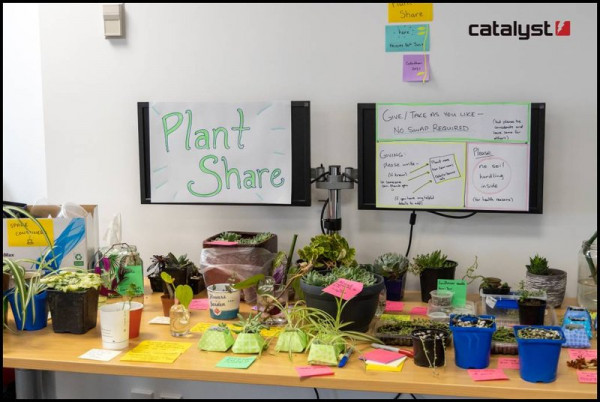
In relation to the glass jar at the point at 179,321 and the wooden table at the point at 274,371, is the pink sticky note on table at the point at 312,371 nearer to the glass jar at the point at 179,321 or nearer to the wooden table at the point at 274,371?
the wooden table at the point at 274,371

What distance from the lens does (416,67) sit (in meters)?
1.98

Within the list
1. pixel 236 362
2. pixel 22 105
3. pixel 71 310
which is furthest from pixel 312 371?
pixel 22 105

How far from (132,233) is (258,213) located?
483 millimetres

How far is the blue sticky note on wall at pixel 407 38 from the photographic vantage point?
6.44ft

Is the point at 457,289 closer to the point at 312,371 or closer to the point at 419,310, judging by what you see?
the point at 419,310

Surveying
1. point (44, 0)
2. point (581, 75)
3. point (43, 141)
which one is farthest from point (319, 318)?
point (44, 0)

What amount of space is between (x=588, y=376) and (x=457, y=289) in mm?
510

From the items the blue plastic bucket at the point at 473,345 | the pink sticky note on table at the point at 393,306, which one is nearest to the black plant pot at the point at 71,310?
the pink sticky note on table at the point at 393,306

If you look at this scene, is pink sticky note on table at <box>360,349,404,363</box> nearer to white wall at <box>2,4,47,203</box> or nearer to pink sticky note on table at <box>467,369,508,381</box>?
pink sticky note on table at <box>467,369,508,381</box>

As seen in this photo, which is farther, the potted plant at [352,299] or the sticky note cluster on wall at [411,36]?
the sticky note cluster on wall at [411,36]

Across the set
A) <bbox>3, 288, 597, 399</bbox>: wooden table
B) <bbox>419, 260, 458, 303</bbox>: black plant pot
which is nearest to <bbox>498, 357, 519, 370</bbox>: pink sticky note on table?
<bbox>3, 288, 597, 399</bbox>: wooden table

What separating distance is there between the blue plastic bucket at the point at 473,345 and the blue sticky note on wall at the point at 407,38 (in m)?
0.99

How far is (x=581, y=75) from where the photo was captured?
75.0 inches

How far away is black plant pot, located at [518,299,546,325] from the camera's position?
5.25ft
